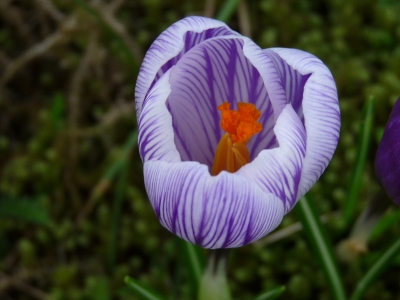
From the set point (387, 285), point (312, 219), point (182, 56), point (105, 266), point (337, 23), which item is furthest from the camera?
point (337, 23)

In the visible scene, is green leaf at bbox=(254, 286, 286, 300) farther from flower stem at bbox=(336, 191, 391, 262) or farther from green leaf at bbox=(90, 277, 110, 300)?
green leaf at bbox=(90, 277, 110, 300)

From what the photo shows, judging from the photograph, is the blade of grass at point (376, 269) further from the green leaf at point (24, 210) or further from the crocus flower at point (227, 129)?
the green leaf at point (24, 210)

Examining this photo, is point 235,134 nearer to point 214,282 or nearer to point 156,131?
point 156,131

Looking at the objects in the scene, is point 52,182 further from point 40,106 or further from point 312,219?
point 312,219

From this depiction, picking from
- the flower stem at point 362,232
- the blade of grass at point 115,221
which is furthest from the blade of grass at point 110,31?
the flower stem at point 362,232

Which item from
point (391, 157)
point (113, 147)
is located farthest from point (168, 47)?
point (113, 147)

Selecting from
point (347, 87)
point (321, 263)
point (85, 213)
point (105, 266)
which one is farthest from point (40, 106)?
point (321, 263)

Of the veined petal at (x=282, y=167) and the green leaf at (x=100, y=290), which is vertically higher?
the veined petal at (x=282, y=167)
